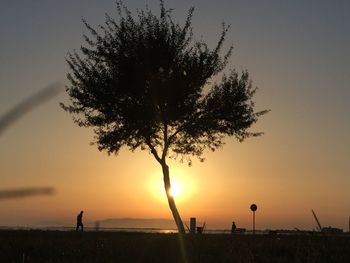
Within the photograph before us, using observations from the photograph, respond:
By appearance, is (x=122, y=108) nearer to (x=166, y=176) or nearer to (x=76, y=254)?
(x=166, y=176)

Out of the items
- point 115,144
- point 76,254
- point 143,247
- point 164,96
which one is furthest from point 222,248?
point 115,144

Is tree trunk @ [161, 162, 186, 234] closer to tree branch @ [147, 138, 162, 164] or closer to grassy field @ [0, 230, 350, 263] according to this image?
tree branch @ [147, 138, 162, 164]

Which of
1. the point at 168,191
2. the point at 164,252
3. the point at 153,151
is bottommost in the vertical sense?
the point at 164,252

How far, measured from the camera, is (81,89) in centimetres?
3253

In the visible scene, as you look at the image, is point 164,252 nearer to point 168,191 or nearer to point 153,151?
point 168,191

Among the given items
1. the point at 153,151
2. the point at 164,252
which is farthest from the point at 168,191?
the point at 164,252

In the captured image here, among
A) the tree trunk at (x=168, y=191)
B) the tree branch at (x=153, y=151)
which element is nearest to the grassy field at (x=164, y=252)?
the tree trunk at (x=168, y=191)

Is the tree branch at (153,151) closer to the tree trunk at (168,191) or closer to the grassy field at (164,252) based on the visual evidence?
the tree trunk at (168,191)

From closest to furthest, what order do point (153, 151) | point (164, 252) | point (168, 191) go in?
point (164, 252) < point (168, 191) < point (153, 151)

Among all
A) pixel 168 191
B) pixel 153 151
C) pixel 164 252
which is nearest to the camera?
pixel 164 252

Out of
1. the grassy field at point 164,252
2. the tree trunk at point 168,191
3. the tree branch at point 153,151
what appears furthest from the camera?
the tree branch at point 153,151

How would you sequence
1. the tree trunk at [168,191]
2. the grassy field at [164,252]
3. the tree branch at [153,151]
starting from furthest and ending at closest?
the tree branch at [153,151] → the tree trunk at [168,191] → the grassy field at [164,252]

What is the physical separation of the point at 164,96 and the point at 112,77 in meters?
2.83

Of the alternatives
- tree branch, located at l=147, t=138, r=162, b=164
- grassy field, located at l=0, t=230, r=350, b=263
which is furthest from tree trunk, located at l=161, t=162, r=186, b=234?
grassy field, located at l=0, t=230, r=350, b=263
